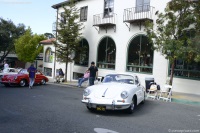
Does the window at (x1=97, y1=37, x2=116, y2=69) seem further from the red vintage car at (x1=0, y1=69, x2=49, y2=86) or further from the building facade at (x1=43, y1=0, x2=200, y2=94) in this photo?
the red vintage car at (x1=0, y1=69, x2=49, y2=86)

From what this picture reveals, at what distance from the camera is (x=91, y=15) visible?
21156 mm

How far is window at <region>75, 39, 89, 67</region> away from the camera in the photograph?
68.7 ft

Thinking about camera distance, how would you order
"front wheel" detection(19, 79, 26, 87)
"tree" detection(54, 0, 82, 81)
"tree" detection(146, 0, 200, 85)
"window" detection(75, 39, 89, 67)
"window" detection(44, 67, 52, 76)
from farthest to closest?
"window" detection(44, 67, 52, 76)
"window" detection(75, 39, 89, 67)
"tree" detection(54, 0, 82, 81)
"front wheel" detection(19, 79, 26, 87)
"tree" detection(146, 0, 200, 85)

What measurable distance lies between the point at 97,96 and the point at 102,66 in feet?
42.2

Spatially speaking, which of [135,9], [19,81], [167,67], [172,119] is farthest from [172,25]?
[19,81]

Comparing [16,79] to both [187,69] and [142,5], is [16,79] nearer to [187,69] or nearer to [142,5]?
[142,5]

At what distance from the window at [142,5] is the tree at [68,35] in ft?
18.6

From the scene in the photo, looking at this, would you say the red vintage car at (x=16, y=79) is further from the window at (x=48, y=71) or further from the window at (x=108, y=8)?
the window at (x=48, y=71)

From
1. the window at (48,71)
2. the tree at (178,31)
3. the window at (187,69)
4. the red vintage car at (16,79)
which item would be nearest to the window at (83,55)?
the window at (48,71)

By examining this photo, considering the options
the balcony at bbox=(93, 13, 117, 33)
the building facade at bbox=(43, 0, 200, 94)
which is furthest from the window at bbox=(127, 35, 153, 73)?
the balcony at bbox=(93, 13, 117, 33)

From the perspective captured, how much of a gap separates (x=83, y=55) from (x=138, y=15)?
725 centimetres

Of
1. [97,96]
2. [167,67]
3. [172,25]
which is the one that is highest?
[172,25]

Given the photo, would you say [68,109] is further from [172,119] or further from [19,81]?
[19,81]

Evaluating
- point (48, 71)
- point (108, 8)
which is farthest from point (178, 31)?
point (48, 71)
